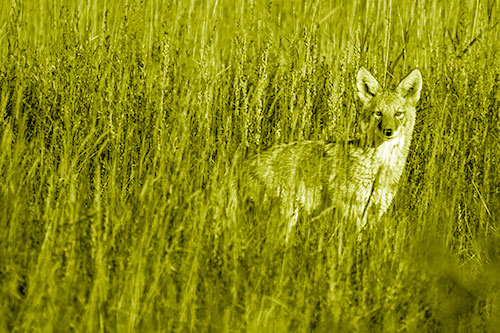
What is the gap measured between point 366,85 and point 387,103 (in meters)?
0.16

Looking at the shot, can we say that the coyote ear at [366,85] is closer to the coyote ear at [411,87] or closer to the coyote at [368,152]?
the coyote at [368,152]

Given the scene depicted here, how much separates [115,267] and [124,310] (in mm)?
188

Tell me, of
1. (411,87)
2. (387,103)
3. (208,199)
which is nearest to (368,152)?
(387,103)

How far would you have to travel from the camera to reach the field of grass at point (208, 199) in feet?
8.37

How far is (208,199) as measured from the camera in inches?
119

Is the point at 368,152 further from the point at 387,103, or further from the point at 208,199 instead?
the point at 208,199

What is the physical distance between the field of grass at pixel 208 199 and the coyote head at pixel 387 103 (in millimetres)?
116

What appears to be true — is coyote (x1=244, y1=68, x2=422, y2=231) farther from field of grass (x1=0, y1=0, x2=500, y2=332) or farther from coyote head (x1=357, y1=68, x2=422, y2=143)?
field of grass (x1=0, y1=0, x2=500, y2=332)

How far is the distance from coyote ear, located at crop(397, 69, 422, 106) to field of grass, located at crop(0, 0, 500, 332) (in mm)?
94

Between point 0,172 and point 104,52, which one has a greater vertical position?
point 104,52

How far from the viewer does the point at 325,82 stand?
4430mm

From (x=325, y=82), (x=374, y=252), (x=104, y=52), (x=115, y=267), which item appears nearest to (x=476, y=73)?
(x=325, y=82)

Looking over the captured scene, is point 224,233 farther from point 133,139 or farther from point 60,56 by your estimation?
point 60,56

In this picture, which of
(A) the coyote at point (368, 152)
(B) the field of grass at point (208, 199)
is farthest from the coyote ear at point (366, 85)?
(B) the field of grass at point (208, 199)
